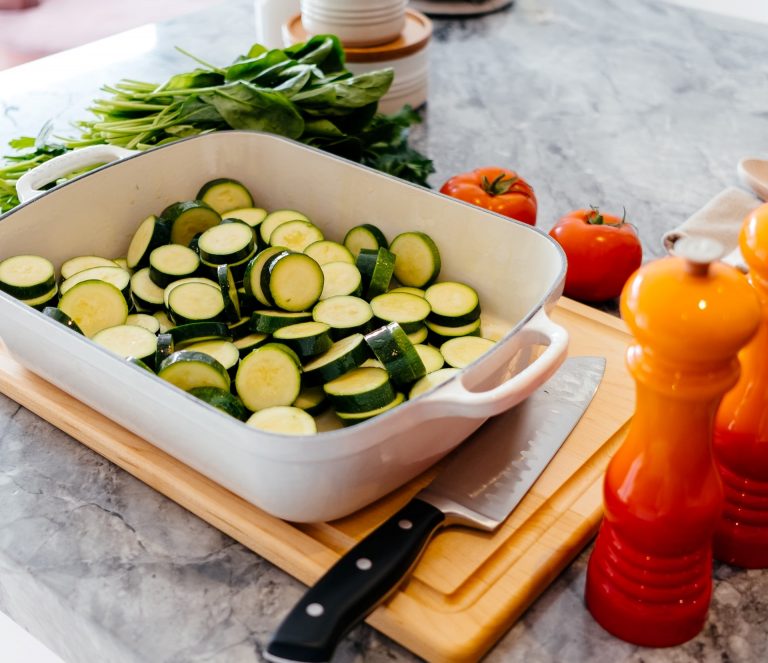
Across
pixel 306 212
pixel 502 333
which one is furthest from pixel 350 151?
pixel 502 333

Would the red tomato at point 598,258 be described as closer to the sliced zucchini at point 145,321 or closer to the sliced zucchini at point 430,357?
the sliced zucchini at point 430,357

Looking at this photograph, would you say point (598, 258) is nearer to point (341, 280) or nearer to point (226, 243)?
point (341, 280)

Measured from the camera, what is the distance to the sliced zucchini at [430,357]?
42.6 inches

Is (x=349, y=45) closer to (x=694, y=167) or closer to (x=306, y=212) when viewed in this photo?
(x=306, y=212)

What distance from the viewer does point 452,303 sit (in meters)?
1.17

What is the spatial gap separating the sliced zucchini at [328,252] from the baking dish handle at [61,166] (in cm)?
28

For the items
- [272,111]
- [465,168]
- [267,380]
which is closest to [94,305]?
[267,380]

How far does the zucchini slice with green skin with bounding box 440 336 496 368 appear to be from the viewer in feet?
3.57

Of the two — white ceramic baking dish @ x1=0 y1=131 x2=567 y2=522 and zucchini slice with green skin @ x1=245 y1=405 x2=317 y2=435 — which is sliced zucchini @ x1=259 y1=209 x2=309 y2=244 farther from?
zucchini slice with green skin @ x1=245 y1=405 x2=317 y2=435

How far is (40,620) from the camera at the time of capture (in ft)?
3.21

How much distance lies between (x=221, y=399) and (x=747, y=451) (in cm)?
51

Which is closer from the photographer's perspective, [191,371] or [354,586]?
[354,586]

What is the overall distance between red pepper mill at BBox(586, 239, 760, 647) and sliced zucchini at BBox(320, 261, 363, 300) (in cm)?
47

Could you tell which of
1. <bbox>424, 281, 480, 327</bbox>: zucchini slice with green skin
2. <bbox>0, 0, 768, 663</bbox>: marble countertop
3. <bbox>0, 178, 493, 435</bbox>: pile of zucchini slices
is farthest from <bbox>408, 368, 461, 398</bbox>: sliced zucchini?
<bbox>0, 0, 768, 663</bbox>: marble countertop
